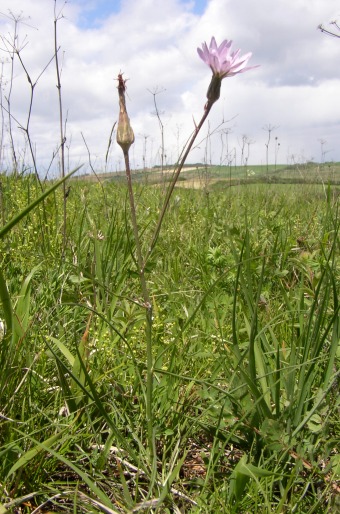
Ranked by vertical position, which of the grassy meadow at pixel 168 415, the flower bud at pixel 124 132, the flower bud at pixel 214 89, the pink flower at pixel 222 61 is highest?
the pink flower at pixel 222 61

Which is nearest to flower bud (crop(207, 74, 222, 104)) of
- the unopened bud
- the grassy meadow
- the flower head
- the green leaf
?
the flower head

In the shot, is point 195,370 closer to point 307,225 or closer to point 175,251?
point 175,251

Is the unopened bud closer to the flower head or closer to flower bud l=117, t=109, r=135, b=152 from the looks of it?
flower bud l=117, t=109, r=135, b=152

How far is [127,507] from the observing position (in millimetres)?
889

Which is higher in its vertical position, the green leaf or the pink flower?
the pink flower

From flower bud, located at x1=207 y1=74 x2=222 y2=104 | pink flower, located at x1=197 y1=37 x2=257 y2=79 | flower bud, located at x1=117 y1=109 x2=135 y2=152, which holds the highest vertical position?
pink flower, located at x1=197 y1=37 x2=257 y2=79

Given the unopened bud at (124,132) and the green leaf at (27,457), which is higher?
the unopened bud at (124,132)

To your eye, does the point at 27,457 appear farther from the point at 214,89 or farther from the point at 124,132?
the point at 214,89

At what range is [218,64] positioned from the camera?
0.85 m

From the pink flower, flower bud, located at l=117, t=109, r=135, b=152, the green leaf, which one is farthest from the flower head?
the green leaf

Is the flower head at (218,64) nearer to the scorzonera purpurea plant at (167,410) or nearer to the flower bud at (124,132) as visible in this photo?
the scorzonera purpurea plant at (167,410)

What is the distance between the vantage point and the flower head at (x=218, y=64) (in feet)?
2.78

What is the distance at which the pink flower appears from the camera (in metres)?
0.85

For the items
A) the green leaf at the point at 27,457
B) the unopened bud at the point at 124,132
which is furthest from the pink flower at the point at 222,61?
the green leaf at the point at 27,457
